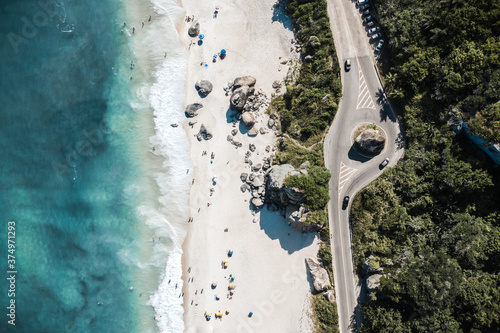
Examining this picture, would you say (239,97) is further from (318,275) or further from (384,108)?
(318,275)

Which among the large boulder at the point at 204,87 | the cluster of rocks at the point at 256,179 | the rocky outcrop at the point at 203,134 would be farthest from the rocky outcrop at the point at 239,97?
the cluster of rocks at the point at 256,179

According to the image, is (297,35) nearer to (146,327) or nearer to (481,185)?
(481,185)

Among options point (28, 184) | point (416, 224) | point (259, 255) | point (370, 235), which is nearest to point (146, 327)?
point (259, 255)

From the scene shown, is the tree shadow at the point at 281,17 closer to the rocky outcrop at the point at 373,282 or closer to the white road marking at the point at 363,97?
the white road marking at the point at 363,97

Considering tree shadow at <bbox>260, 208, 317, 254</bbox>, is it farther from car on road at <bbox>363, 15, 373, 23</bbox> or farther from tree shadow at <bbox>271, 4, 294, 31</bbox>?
car on road at <bbox>363, 15, 373, 23</bbox>

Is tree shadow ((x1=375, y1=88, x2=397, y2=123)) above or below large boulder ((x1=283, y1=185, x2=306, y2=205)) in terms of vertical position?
above

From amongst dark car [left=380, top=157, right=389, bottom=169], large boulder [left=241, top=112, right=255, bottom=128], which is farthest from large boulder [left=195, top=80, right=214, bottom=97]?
dark car [left=380, top=157, right=389, bottom=169]
